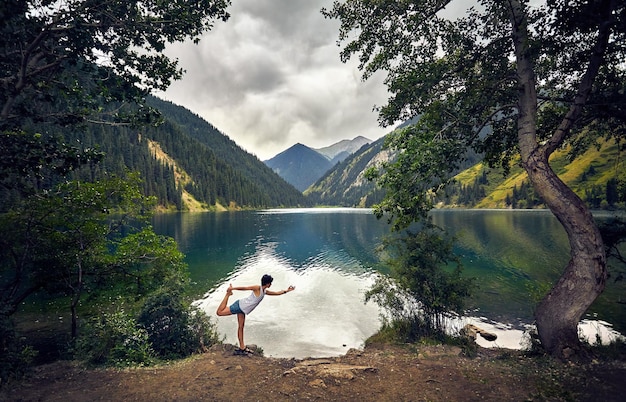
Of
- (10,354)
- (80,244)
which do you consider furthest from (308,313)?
(10,354)

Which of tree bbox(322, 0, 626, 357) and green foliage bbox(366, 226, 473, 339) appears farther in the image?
green foliage bbox(366, 226, 473, 339)

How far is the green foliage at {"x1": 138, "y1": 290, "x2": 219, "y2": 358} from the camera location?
1389 cm

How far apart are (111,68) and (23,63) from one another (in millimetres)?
2113

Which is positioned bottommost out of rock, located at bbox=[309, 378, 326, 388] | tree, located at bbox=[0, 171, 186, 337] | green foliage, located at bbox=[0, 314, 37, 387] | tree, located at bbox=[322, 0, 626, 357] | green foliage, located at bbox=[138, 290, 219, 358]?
green foliage, located at bbox=[138, 290, 219, 358]

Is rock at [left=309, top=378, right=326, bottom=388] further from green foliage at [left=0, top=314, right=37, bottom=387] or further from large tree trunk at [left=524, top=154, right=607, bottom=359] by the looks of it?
green foliage at [left=0, top=314, right=37, bottom=387]

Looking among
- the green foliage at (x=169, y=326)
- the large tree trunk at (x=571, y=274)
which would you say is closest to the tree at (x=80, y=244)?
the green foliage at (x=169, y=326)

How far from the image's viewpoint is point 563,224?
8.85 m

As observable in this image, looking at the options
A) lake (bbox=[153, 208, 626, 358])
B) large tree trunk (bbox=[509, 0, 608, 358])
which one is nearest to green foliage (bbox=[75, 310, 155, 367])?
lake (bbox=[153, 208, 626, 358])

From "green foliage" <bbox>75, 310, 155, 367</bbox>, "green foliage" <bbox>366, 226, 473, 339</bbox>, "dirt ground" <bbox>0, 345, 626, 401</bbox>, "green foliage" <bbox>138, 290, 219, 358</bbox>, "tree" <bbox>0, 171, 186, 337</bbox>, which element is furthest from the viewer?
"green foliage" <bbox>366, 226, 473, 339</bbox>

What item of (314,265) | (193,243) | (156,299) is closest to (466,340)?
(156,299)

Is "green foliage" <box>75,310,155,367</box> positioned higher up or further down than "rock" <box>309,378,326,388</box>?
further down

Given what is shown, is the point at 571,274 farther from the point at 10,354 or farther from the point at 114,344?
the point at 114,344

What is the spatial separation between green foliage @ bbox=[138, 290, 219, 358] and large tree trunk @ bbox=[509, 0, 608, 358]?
1444 cm

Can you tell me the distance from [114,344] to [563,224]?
17519mm
